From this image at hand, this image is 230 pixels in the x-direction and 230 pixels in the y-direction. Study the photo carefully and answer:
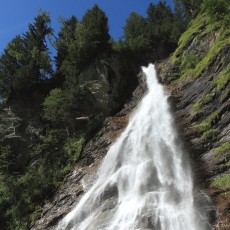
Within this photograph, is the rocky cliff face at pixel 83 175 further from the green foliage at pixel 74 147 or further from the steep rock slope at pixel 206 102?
the steep rock slope at pixel 206 102

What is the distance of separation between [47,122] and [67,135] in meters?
3.24

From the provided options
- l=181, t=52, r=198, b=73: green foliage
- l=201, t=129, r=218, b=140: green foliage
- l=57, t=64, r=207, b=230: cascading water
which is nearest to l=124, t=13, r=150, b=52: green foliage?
l=181, t=52, r=198, b=73: green foliage

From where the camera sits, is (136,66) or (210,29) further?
(136,66)

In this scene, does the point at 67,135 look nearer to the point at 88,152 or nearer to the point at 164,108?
the point at 88,152

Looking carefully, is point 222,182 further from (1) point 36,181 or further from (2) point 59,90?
(2) point 59,90

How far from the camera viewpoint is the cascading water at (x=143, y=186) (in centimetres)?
1493

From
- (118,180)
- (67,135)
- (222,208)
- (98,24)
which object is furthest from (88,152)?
(98,24)

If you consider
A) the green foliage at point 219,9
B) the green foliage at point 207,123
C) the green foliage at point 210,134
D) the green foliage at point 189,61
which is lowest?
the green foliage at point 210,134

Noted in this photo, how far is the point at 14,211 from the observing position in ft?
78.6

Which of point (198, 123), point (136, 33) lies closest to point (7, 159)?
point (198, 123)

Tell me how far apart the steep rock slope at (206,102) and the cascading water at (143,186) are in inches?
32.0

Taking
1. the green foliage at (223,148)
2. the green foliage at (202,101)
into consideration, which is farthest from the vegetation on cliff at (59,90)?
the green foliage at (223,148)

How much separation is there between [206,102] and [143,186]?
689 centimetres

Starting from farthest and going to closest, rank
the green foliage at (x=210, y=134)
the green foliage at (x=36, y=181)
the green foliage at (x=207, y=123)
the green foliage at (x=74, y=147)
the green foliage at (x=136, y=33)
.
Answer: the green foliage at (x=136, y=33) → the green foliage at (x=74, y=147) → the green foliage at (x=36, y=181) → the green foliage at (x=207, y=123) → the green foliage at (x=210, y=134)
